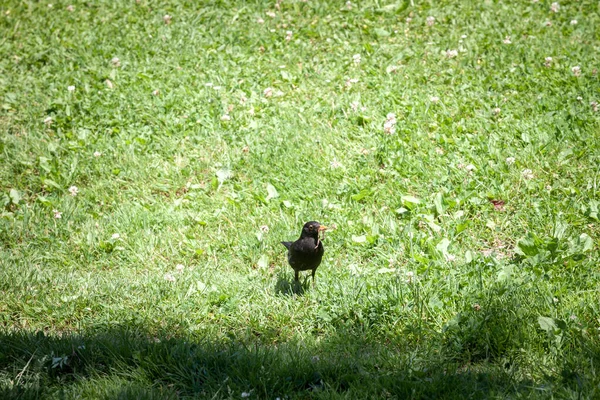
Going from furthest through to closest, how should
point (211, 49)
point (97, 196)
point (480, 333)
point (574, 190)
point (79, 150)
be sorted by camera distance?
1. point (211, 49)
2. point (79, 150)
3. point (97, 196)
4. point (574, 190)
5. point (480, 333)

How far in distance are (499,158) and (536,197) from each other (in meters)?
0.61

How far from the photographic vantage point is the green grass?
12.6 ft

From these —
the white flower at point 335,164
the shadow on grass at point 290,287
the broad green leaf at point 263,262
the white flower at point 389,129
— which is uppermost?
the white flower at point 389,129

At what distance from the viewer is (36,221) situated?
6113 mm

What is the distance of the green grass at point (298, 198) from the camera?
3832mm

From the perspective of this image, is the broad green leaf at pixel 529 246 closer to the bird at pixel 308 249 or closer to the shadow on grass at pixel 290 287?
the bird at pixel 308 249

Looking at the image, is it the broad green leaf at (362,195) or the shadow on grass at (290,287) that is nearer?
the shadow on grass at (290,287)

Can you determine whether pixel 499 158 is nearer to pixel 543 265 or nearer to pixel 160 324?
pixel 543 265

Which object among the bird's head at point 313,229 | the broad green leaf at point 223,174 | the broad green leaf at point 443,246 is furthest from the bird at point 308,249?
the broad green leaf at point 223,174

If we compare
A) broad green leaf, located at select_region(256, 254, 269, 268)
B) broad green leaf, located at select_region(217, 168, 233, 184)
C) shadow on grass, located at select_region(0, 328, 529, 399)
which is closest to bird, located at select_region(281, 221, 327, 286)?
broad green leaf, located at select_region(256, 254, 269, 268)

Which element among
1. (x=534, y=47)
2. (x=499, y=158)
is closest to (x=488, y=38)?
(x=534, y=47)

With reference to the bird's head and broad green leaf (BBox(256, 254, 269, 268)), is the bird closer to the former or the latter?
the bird's head

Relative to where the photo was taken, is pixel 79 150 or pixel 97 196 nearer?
pixel 97 196

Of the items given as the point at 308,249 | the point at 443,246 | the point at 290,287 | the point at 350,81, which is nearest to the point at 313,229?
the point at 308,249
